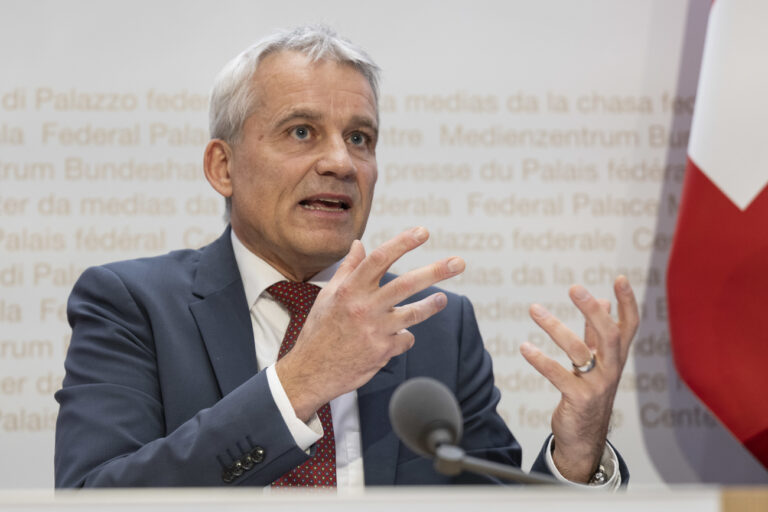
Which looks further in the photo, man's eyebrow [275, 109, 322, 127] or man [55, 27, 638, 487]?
man's eyebrow [275, 109, 322, 127]

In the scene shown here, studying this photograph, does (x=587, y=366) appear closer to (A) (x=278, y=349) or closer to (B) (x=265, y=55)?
(A) (x=278, y=349)

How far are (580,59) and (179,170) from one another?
1.41m

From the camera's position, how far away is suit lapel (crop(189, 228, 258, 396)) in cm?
190

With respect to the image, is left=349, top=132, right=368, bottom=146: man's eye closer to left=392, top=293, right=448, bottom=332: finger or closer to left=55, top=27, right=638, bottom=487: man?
left=55, top=27, right=638, bottom=487: man

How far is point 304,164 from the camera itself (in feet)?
6.75

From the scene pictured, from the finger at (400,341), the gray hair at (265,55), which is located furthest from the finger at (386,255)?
the gray hair at (265,55)

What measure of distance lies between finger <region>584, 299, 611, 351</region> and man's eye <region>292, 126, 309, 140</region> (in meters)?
0.79

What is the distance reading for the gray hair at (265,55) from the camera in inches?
84.3

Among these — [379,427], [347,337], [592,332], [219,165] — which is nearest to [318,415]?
[379,427]

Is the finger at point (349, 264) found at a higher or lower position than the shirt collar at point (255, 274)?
higher

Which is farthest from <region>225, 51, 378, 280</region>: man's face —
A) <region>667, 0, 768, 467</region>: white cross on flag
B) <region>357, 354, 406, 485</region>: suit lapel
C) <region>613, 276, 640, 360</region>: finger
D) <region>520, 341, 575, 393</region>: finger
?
<region>667, 0, 768, 467</region>: white cross on flag

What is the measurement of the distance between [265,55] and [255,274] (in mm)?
520

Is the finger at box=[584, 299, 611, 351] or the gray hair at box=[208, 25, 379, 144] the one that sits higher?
the gray hair at box=[208, 25, 379, 144]

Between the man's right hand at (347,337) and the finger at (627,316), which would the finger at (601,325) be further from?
the man's right hand at (347,337)
